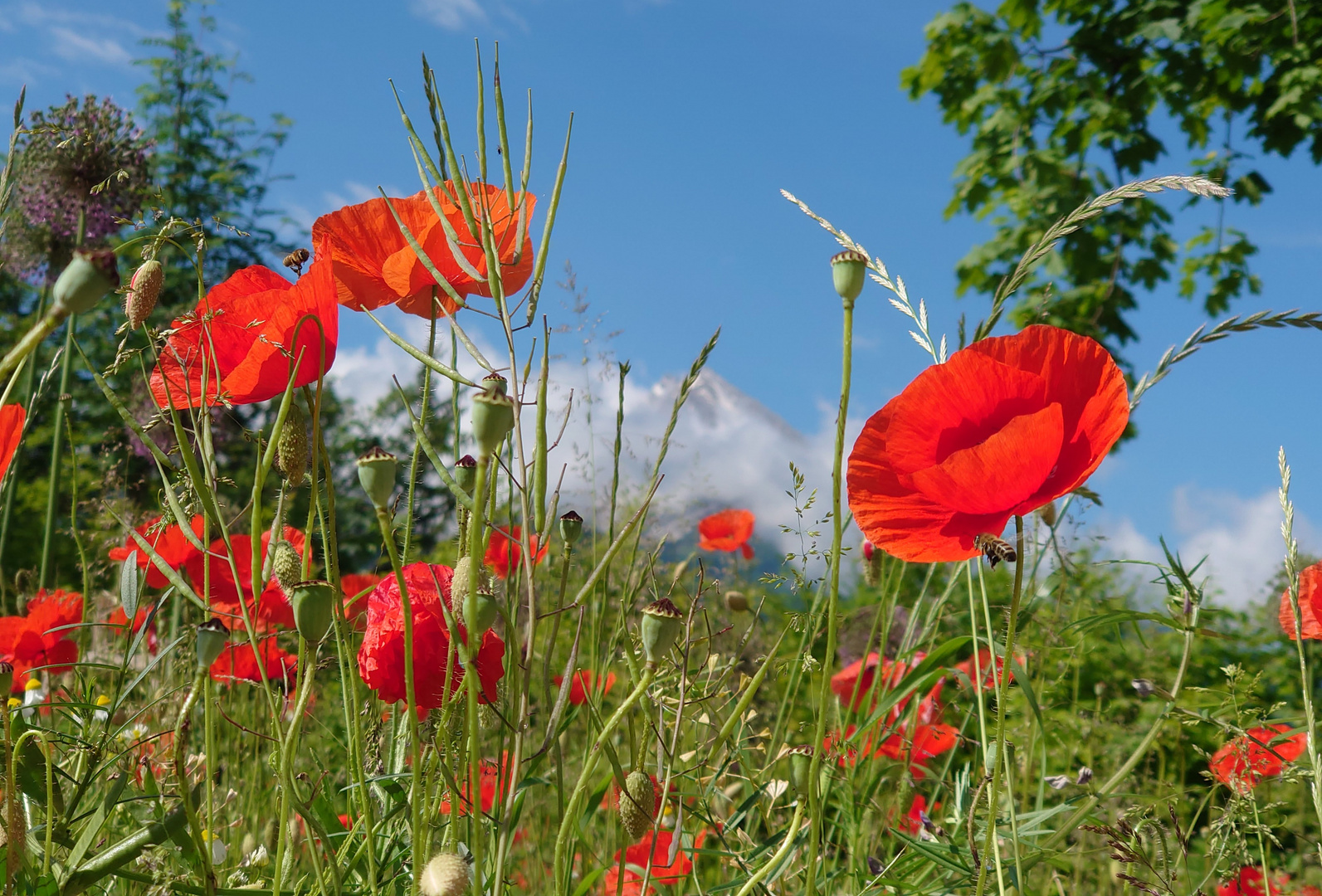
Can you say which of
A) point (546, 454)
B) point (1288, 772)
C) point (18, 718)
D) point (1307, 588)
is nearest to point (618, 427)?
point (546, 454)

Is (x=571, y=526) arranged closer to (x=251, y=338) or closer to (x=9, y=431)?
(x=251, y=338)

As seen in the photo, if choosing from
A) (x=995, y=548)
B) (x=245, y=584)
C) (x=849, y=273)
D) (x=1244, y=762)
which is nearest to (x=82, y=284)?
(x=849, y=273)

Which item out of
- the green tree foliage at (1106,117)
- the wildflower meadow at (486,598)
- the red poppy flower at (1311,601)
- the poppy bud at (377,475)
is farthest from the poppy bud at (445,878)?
the green tree foliage at (1106,117)

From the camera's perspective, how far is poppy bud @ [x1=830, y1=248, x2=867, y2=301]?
0.65 metres

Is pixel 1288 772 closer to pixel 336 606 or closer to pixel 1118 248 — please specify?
pixel 336 606

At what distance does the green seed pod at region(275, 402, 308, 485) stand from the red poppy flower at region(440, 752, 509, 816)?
0.87 feet

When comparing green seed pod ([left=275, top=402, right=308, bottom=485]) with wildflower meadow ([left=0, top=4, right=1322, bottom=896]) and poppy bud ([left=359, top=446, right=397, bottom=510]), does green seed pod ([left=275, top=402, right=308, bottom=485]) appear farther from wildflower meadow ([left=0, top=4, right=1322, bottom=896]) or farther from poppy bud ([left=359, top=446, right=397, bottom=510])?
poppy bud ([left=359, top=446, right=397, bottom=510])

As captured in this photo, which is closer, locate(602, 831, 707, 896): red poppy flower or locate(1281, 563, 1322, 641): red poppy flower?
locate(602, 831, 707, 896): red poppy flower

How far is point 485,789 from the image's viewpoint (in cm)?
140

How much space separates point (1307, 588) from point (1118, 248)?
489 centimetres

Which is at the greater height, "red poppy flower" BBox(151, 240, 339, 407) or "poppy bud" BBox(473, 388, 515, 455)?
"red poppy flower" BBox(151, 240, 339, 407)

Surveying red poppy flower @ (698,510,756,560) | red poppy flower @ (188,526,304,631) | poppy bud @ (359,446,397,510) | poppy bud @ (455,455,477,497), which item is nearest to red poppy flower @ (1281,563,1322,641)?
poppy bud @ (455,455,477,497)

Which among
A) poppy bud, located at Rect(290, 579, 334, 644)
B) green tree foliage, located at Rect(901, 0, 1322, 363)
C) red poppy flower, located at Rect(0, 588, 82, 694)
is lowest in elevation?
red poppy flower, located at Rect(0, 588, 82, 694)

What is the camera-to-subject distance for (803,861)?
1.16 m
